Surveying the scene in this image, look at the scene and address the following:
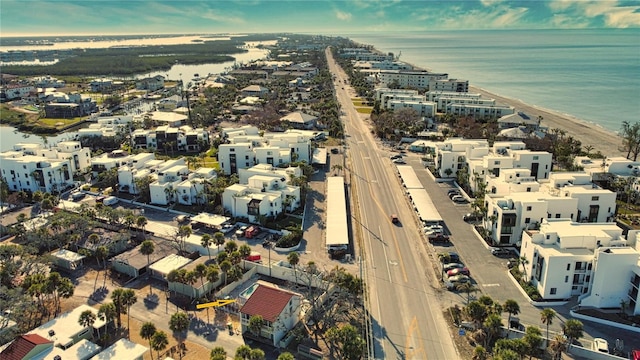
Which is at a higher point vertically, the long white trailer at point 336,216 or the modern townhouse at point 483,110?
the modern townhouse at point 483,110

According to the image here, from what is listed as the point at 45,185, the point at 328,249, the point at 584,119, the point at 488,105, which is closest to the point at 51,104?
the point at 45,185

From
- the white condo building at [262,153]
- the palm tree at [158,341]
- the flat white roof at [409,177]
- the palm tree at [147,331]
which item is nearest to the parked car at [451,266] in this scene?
the flat white roof at [409,177]

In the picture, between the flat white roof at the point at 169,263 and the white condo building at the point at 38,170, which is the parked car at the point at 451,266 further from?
the white condo building at the point at 38,170

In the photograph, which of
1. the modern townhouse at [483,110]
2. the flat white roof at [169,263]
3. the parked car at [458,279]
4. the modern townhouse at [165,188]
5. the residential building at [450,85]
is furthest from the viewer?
the residential building at [450,85]

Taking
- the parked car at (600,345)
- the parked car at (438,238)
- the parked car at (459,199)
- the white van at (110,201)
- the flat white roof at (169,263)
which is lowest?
the parked car at (600,345)

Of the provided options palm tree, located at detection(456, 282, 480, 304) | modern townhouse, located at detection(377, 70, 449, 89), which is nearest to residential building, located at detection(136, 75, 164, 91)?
modern townhouse, located at detection(377, 70, 449, 89)

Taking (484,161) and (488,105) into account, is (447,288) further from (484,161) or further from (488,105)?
(488,105)
